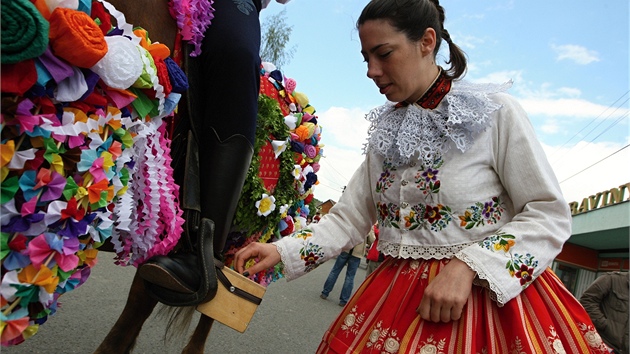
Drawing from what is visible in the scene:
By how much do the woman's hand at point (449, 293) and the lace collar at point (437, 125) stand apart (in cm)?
39

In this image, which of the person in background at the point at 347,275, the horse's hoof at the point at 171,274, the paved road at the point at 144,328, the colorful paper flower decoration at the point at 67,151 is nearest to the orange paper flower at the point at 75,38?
the colorful paper flower decoration at the point at 67,151

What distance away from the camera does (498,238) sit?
150 cm

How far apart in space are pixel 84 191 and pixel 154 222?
1.15ft

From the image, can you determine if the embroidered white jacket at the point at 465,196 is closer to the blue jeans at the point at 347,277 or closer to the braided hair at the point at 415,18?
the braided hair at the point at 415,18

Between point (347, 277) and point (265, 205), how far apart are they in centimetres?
596

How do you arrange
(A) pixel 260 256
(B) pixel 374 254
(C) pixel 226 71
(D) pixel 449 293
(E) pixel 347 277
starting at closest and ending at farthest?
(D) pixel 449 293
(A) pixel 260 256
(C) pixel 226 71
(B) pixel 374 254
(E) pixel 347 277

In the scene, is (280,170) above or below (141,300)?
above

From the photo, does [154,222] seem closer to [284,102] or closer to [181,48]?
[181,48]

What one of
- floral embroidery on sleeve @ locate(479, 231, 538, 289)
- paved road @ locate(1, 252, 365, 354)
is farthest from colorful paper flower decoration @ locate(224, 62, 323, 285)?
floral embroidery on sleeve @ locate(479, 231, 538, 289)

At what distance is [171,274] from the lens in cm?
168

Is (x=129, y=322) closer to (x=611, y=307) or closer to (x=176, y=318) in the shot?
(x=176, y=318)

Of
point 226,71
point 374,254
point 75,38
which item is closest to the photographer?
point 75,38

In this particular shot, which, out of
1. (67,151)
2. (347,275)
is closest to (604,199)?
(347,275)

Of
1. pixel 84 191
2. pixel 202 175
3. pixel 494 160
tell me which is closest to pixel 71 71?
pixel 84 191
